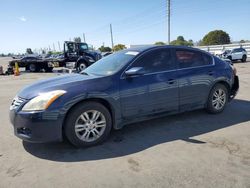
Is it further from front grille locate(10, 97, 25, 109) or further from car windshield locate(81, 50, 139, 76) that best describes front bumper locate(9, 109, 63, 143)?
car windshield locate(81, 50, 139, 76)

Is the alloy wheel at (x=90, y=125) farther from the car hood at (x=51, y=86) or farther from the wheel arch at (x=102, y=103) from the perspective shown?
the car hood at (x=51, y=86)

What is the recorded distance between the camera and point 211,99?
543cm

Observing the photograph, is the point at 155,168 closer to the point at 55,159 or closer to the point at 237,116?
the point at 55,159

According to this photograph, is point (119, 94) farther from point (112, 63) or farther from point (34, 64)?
point (34, 64)

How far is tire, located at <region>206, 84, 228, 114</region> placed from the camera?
5.43 meters

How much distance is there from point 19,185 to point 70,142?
3.60 ft

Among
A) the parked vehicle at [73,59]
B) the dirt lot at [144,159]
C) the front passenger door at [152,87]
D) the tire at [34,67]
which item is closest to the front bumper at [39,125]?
the dirt lot at [144,159]

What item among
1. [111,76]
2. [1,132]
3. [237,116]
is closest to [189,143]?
[111,76]

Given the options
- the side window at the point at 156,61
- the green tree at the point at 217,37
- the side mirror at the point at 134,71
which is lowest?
the side mirror at the point at 134,71

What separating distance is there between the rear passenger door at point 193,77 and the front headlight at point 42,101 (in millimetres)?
2404

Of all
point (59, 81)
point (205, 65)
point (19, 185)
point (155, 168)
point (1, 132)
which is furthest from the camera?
point (205, 65)

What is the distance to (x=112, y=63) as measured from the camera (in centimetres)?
476

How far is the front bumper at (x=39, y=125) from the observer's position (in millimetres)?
3617

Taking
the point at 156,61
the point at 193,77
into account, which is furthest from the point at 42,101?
the point at 193,77
